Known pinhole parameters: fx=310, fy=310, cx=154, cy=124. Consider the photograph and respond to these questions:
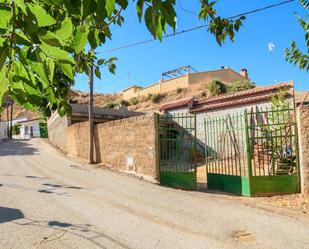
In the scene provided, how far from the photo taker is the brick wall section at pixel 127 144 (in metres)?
10.1

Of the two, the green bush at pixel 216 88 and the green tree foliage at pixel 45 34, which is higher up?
the green bush at pixel 216 88

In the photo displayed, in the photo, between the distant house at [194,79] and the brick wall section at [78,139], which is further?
the distant house at [194,79]

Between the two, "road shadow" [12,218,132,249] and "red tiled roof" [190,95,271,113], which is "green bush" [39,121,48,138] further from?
"road shadow" [12,218,132,249]

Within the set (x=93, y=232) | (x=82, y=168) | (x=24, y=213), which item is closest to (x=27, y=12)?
(x=93, y=232)

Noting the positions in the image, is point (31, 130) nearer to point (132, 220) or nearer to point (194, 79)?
point (194, 79)

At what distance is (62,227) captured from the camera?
5.74 m

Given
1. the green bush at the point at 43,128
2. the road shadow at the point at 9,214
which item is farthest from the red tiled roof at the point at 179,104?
the green bush at the point at 43,128

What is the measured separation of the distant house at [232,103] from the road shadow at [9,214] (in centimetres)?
928

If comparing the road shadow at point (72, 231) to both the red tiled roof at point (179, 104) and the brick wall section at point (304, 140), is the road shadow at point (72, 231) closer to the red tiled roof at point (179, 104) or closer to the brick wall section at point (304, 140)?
the brick wall section at point (304, 140)

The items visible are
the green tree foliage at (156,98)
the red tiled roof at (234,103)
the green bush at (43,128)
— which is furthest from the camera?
the green bush at (43,128)

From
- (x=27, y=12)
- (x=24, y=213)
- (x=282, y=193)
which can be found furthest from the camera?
(x=282, y=193)

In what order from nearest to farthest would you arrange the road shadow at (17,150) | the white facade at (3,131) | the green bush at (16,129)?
1. the road shadow at (17,150)
2. the white facade at (3,131)
3. the green bush at (16,129)

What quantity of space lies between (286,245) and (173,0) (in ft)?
16.3

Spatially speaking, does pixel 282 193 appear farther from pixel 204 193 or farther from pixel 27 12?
pixel 27 12
